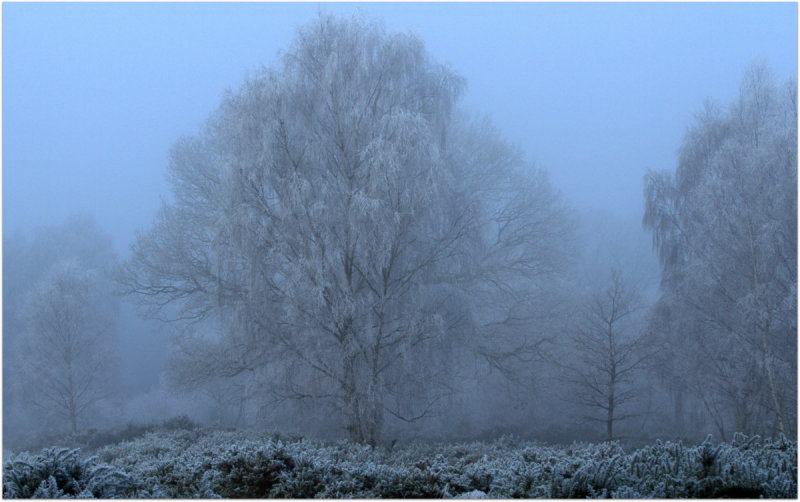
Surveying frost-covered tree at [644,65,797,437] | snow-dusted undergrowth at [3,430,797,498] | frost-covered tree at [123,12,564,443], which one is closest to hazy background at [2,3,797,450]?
frost-covered tree at [123,12,564,443]

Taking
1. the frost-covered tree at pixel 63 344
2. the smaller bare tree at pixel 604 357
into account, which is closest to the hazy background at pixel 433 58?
the frost-covered tree at pixel 63 344

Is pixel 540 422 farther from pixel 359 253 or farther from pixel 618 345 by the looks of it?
pixel 359 253

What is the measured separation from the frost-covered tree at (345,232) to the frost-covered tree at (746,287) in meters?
4.35

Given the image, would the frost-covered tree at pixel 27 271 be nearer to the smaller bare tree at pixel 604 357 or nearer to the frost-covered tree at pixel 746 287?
the smaller bare tree at pixel 604 357

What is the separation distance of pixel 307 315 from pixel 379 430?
2269mm

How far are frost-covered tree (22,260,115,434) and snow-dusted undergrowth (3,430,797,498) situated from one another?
40.4 ft

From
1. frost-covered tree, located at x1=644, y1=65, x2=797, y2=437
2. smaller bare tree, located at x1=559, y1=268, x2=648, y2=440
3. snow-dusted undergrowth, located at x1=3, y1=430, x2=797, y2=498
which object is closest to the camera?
snow-dusted undergrowth, located at x1=3, y1=430, x2=797, y2=498

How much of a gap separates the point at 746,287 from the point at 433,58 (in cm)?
694

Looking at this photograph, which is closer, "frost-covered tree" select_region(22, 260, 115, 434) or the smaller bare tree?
the smaller bare tree

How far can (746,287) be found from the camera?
30.4ft

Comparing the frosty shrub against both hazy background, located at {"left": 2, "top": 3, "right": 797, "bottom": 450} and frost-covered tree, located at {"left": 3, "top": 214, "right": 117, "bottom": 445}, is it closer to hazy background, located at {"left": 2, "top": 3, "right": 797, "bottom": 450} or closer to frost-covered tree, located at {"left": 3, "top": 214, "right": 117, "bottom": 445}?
hazy background, located at {"left": 2, "top": 3, "right": 797, "bottom": 450}

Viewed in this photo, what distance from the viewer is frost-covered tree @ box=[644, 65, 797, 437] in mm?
8687

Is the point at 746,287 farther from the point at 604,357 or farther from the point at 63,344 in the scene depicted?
the point at 63,344

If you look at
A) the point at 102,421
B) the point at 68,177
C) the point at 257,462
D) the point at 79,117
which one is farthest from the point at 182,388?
the point at 79,117
